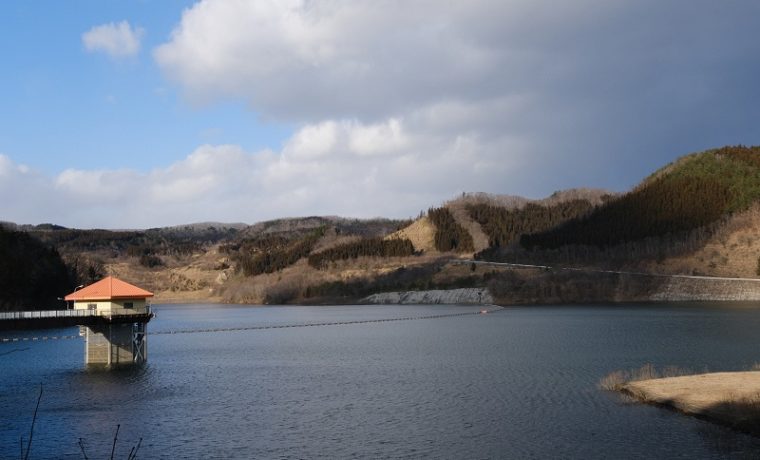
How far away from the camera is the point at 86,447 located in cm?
3691

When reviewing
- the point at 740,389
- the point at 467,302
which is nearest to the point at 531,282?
the point at 467,302

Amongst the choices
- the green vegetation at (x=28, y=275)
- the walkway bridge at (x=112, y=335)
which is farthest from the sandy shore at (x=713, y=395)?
the green vegetation at (x=28, y=275)

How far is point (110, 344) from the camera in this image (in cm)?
7338

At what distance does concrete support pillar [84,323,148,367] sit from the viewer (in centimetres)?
7319

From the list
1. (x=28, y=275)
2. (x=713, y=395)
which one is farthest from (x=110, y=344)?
(x=28, y=275)

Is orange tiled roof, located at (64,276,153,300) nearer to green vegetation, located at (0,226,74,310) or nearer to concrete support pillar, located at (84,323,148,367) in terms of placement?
concrete support pillar, located at (84,323,148,367)

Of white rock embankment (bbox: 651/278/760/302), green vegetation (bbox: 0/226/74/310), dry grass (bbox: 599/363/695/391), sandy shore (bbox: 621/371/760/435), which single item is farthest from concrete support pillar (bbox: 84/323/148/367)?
white rock embankment (bbox: 651/278/760/302)

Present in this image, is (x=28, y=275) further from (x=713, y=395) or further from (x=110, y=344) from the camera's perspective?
(x=713, y=395)

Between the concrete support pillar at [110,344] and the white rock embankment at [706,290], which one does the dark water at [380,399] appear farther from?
the white rock embankment at [706,290]

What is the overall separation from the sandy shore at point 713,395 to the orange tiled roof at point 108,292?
4794cm

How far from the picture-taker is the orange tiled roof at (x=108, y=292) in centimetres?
7319

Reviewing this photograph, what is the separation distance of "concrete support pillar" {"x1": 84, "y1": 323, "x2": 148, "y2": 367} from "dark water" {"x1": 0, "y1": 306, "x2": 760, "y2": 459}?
75.7 inches

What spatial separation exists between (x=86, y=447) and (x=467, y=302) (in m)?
164

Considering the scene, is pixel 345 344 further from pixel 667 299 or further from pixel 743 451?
pixel 667 299
